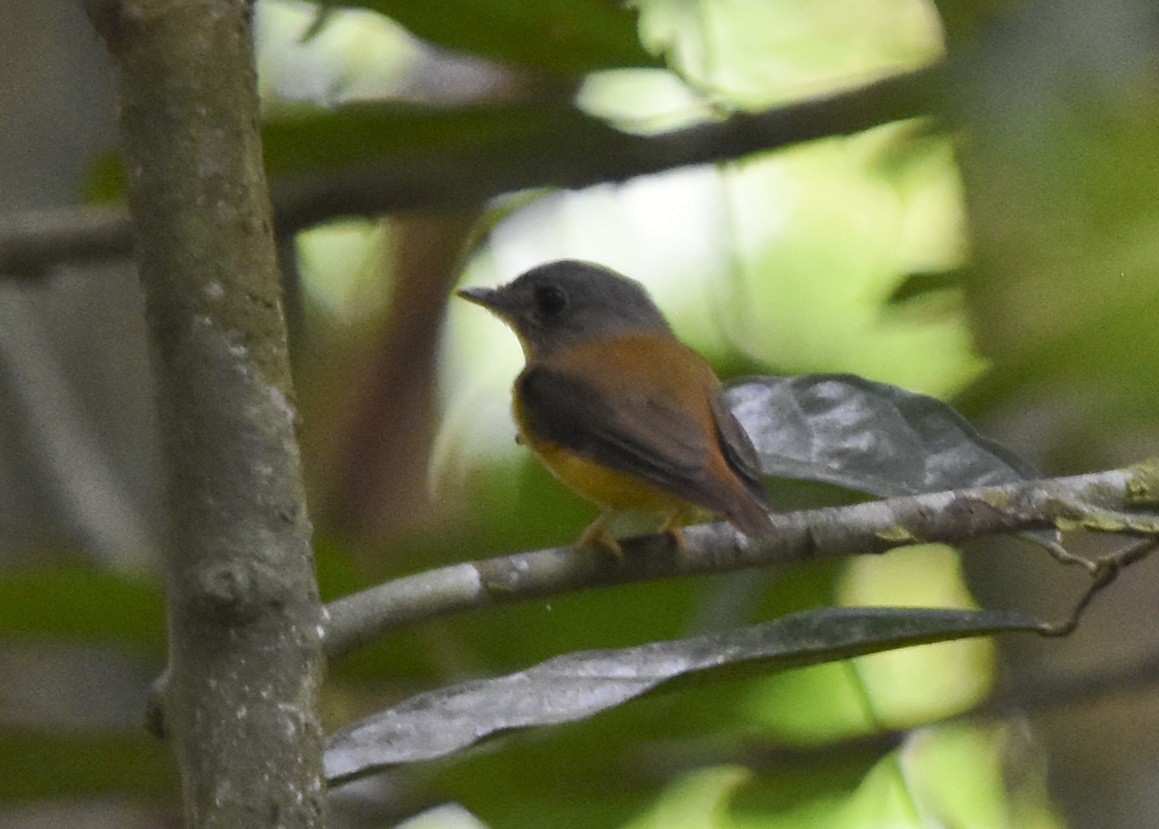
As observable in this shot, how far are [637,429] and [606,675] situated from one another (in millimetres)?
1007

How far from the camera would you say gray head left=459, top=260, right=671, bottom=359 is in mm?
3338

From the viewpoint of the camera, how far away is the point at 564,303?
132 inches

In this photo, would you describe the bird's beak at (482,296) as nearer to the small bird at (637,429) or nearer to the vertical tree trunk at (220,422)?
the small bird at (637,429)

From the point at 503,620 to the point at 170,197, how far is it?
1.44 metres

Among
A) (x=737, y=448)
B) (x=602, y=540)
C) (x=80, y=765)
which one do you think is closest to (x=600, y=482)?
(x=737, y=448)

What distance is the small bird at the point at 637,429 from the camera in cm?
248

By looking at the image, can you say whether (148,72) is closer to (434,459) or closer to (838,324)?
(434,459)

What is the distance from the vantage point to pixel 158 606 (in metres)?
2.39

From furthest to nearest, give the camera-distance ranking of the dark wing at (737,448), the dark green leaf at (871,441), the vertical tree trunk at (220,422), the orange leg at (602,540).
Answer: the dark wing at (737,448)
the dark green leaf at (871,441)
the orange leg at (602,540)
the vertical tree trunk at (220,422)

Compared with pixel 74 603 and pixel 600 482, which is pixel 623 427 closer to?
pixel 600 482

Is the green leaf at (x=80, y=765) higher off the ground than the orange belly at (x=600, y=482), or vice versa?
the orange belly at (x=600, y=482)

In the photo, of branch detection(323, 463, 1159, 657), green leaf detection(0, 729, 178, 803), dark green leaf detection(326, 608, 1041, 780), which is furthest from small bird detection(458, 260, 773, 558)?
green leaf detection(0, 729, 178, 803)

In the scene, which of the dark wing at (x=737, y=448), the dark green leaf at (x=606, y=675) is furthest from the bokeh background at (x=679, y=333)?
the dark green leaf at (x=606, y=675)

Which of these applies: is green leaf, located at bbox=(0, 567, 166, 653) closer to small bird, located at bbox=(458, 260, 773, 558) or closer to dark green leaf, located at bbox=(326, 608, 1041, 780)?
small bird, located at bbox=(458, 260, 773, 558)
